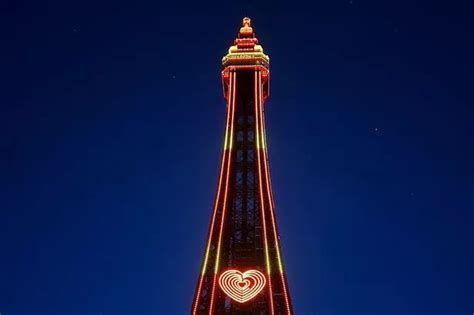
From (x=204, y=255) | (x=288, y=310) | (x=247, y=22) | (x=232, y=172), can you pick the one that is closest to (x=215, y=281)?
(x=204, y=255)

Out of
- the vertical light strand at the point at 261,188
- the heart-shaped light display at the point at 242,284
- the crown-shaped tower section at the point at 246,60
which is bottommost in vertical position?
the heart-shaped light display at the point at 242,284

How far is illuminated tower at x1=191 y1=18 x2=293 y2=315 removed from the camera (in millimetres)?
31812

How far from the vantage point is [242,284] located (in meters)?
31.7

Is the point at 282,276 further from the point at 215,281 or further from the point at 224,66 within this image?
the point at 224,66

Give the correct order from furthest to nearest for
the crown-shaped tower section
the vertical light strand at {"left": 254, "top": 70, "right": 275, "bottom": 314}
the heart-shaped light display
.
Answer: the crown-shaped tower section → the vertical light strand at {"left": 254, "top": 70, "right": 275, "bottom": 314} → the heart-shaped light display

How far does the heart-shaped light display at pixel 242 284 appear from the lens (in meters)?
31.5

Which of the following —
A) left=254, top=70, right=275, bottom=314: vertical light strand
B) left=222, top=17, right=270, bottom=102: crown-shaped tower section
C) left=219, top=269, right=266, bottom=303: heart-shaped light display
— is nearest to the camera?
left=219, top=269, right=266, bottom=303: heart-shaped light display

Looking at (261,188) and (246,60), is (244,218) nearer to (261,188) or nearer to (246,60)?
(261,188)

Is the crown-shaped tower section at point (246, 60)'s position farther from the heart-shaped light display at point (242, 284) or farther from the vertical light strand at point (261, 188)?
the heart-shaped light display at point (242, 284)

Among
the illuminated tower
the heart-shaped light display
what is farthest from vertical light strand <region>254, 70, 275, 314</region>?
the heart-shaped light display

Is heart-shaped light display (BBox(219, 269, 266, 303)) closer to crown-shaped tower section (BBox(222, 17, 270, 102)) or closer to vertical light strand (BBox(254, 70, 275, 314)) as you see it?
vertical light strand (BBox(254, 70, 275, 314))

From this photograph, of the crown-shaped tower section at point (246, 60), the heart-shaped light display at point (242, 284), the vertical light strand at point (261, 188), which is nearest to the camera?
the heart-shaped light display at point (242, 284)

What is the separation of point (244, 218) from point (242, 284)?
4.56m

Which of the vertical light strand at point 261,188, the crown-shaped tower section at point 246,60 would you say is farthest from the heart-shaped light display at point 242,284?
the crown-shaped tower section at point 246,60
